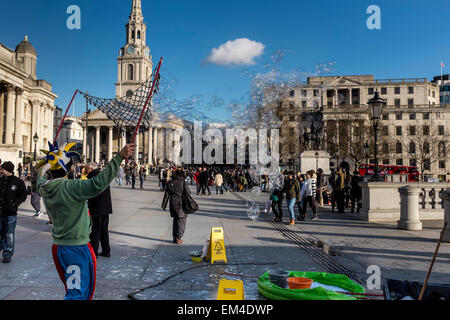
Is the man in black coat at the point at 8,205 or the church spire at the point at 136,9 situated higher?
the church spire at the point at 136,9

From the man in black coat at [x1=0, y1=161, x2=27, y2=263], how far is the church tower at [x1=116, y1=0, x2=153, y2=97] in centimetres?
9487

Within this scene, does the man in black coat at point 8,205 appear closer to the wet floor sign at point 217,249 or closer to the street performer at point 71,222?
the wet floor sign at point 217,249

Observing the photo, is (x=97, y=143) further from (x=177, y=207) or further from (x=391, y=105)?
(x=177, y=207)

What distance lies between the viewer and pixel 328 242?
29.2 ft

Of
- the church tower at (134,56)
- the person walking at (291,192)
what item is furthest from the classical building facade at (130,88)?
the person walking at (291,192)

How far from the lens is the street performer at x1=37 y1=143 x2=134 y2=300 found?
3.19m

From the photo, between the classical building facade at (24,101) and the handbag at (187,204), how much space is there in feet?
141

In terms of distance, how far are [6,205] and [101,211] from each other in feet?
5.24

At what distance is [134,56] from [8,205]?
319 feet

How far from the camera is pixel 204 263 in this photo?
6.60 metres

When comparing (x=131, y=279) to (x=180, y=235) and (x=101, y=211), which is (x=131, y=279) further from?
(x=180, y=235)

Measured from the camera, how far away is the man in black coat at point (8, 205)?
20.7 ft

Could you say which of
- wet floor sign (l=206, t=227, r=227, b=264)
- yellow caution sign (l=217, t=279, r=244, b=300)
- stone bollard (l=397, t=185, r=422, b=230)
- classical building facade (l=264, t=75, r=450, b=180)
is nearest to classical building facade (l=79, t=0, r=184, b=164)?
classical building facade (l=264, t=75, r=450, b=180)
